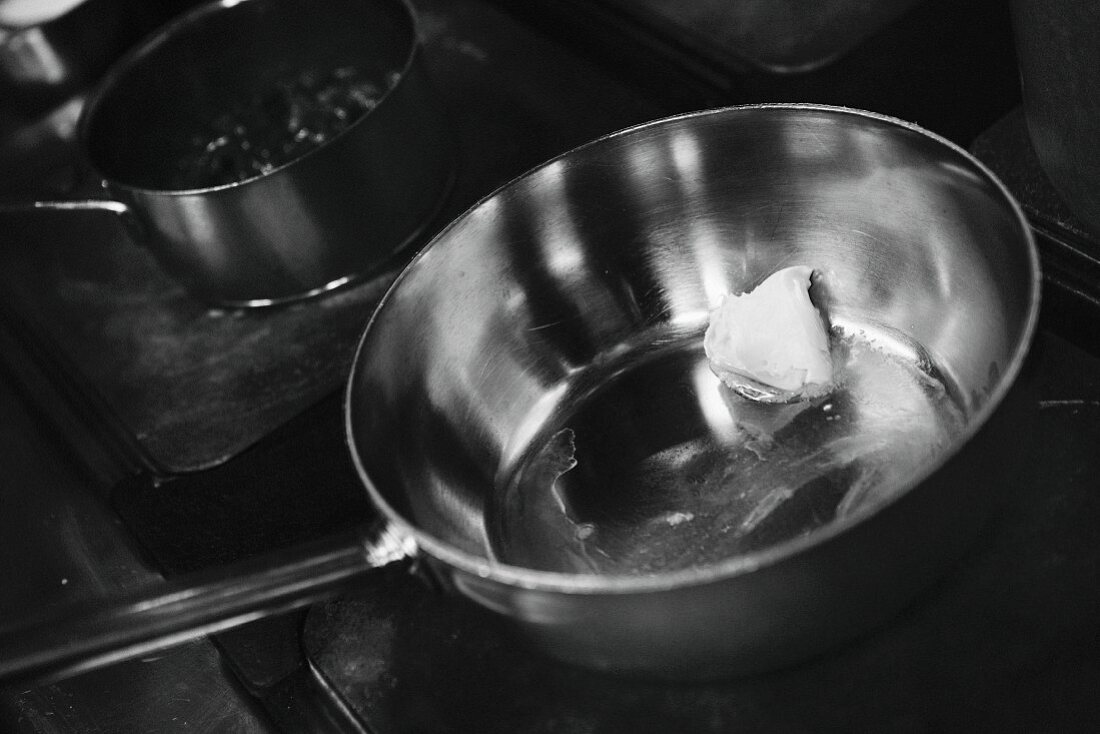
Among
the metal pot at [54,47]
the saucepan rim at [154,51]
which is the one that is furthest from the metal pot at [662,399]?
the metal pot at [54,47]

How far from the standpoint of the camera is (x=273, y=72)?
1.04 meters

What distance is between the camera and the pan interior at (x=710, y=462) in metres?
0.61

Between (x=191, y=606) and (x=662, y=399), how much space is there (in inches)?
11.9

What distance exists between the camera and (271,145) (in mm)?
951

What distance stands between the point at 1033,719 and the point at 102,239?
85 cm

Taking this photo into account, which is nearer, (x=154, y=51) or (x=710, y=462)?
(x=710, y=462)

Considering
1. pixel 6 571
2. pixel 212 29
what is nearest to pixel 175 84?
pixel 212 29

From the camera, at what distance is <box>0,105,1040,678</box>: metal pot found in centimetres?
49

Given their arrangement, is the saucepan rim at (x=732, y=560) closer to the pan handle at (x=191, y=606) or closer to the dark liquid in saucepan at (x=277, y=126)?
the pan handle at (x=191, y=606)

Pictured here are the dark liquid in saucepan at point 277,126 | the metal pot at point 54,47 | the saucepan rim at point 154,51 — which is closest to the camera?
the saucepan rim at point 154,51

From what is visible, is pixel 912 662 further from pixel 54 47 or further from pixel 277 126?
pixel 54 47

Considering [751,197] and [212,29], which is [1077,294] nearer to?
[751,197]

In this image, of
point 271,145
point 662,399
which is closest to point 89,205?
point 271,145

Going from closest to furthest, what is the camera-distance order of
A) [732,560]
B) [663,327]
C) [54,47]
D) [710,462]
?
[732,560]
[710,462]
[663,327]
[54,47]
